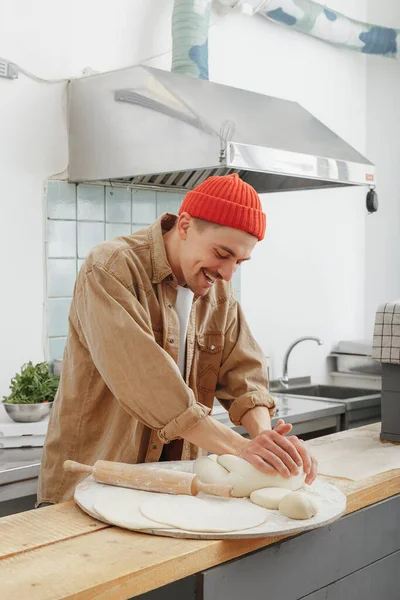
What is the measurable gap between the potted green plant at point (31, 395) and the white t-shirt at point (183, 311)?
0.82 meters

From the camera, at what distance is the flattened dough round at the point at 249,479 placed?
1541mm

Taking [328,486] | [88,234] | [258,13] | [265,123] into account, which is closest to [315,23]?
[258,13]

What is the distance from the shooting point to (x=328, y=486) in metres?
1.63

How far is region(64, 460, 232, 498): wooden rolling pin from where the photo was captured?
1517 millimetres

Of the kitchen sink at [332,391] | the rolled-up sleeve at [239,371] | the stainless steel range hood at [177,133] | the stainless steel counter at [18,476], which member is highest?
the stainless steel range hood at [177,133]

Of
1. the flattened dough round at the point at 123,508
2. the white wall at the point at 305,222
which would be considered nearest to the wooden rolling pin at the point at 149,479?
the flattened dough round at the point at 123,508

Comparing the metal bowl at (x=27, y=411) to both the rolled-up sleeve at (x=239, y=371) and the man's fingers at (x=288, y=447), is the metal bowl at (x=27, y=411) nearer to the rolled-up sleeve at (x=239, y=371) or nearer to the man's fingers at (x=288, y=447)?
the rolled-up sleeve at (x=239, y=371)

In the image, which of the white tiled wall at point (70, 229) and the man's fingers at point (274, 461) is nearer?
the man's fingers at point (274, 461)

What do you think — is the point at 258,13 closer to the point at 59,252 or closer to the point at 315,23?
the point at 315,23

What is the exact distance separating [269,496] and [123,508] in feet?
0.91

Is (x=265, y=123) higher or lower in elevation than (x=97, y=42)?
lower

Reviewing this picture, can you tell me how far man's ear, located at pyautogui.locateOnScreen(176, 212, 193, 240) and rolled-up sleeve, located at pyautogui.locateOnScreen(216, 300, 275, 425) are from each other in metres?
0.33

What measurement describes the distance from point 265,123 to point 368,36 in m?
1.46

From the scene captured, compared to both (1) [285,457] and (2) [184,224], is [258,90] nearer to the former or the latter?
(2) [184,224]
